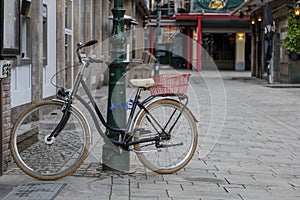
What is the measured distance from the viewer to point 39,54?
889cm

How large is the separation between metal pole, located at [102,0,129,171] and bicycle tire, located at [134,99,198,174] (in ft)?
0.68

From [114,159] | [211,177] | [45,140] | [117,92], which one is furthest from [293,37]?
[45,140]

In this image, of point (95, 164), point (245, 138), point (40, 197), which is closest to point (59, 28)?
point (245, 138)

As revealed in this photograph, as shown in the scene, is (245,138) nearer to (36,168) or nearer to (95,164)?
(95,164)

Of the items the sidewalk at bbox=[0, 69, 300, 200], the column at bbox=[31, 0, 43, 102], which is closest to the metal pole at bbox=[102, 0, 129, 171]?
the sidewalk at bbox=[0, 69, 300, 200]

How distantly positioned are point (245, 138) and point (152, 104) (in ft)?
11.0

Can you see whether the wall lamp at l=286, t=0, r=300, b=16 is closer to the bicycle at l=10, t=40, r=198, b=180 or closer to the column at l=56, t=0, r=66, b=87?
the column at l=56, t=0, r=66, b=87

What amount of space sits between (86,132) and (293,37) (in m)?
17.8

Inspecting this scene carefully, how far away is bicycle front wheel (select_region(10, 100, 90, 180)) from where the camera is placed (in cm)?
520

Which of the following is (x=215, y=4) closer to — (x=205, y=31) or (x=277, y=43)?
(x=205, y=31)

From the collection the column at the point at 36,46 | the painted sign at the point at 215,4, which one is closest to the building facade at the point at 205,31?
the painted sign at the point at 215,4

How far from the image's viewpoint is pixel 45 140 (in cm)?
533

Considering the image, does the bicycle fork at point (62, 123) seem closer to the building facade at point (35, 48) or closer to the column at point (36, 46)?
the building facade at point (35, 48)

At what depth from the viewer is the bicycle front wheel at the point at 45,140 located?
520 centimetres
